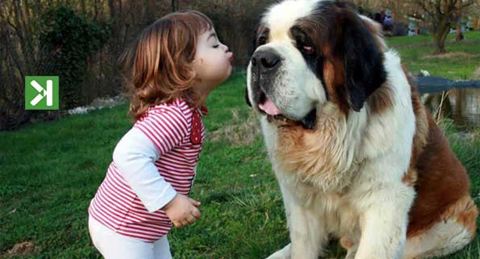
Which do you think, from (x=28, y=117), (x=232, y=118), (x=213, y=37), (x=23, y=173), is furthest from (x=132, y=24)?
(x=213, y=37)

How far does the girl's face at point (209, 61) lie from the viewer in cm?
232

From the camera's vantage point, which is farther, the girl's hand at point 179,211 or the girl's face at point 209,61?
the girl's face at point 209,61

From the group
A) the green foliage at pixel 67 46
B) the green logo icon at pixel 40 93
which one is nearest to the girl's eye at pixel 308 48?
the green logo icon at pixel 40 93

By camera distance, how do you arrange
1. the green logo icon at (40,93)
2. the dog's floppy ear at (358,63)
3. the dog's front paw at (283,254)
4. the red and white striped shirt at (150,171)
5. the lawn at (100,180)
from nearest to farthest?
1. the red and white striped shirt at (150,171)
2. the dog's floppy ear at (358,63)
3. the dog's front paw at (283,254)
4. the lawn at (100,180)
5. the green logo icon at (40,93)

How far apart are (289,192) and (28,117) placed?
7233mm

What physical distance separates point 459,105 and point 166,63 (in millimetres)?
7840

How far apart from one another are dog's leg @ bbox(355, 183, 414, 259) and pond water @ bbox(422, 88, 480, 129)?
3627 mm

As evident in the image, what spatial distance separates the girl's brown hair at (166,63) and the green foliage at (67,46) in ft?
25.0

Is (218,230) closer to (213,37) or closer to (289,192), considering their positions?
(289,192)

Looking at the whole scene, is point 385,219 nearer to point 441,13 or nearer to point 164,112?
point 164,112

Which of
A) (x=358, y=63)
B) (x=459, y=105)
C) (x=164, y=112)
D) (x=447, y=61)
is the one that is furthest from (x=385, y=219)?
(x=447, y=61)

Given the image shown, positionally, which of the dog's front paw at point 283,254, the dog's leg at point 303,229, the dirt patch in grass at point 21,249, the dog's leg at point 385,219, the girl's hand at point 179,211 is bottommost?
the dirt patch in grass at point 21,249

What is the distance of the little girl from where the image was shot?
2.24m

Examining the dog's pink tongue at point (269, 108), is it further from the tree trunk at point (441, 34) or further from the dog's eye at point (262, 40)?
the tree trunk at point (441, 34)
